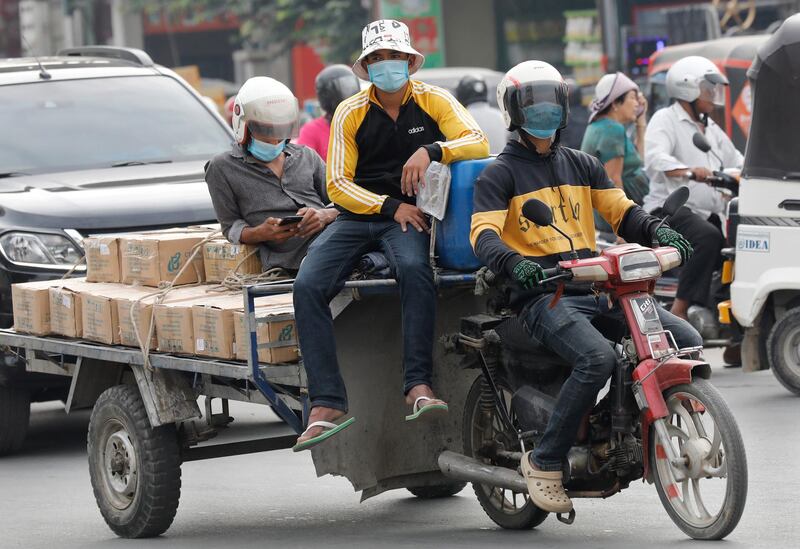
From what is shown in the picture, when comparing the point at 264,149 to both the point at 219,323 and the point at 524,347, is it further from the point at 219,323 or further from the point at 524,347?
the point at 524,347

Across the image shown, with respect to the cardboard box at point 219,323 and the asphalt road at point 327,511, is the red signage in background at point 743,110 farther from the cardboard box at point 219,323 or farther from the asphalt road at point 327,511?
the cardboard box at point 219,323

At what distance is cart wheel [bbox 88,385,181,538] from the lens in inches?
287

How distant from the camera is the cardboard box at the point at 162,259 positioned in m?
7.75

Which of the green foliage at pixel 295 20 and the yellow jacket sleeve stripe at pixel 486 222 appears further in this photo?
the green foliage at pixel 295 20

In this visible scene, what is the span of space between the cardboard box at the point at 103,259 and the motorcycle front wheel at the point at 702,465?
3.06 meters

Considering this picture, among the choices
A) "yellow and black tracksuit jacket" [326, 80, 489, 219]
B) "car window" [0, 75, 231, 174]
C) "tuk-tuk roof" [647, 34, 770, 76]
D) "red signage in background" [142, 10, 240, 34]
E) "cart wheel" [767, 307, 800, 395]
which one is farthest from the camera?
"red signage in background" [142, 10, 240, 34]

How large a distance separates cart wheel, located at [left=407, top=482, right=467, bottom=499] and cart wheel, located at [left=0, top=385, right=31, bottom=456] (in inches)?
115

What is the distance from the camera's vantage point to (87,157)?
10.8m

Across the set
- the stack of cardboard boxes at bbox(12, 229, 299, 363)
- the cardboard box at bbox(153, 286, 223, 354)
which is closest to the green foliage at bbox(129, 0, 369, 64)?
the stack of cardboard boxes at bbox(12, 229, 299, 363)

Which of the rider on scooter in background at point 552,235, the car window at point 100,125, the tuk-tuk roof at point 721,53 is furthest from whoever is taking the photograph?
the tuk-tuk roof at point 721,53

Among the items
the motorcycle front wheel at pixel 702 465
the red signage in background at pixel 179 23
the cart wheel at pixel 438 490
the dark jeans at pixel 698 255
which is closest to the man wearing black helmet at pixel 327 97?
the dark jeans at pixel 698 255

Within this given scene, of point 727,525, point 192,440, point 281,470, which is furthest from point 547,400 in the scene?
point 281,470

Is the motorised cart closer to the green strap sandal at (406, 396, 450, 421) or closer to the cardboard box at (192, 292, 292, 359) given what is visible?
the cardboard box at (192, 292, 292, 359)

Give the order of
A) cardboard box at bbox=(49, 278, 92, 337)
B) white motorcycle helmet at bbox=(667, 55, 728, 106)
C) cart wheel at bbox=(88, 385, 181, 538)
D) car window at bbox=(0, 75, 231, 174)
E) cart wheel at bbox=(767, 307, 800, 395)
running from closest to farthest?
cart wheel at bbox=(88, 385, 181, 538) < cardboard box at bbox=(49, 278, 92, 337) < cart wheel at bbox=(767, 307, 800, 395) < car window at bbox=(0, 75, 231, 174) < white motorcycle helmet at bbox=(667, 55, 728, 106)
